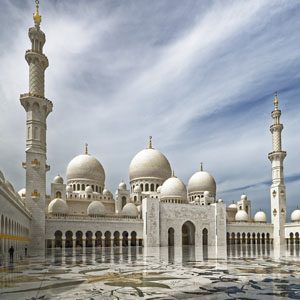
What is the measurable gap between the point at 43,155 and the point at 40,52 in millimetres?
9409

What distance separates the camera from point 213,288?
8.46 metres

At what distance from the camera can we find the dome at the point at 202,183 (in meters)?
52.1

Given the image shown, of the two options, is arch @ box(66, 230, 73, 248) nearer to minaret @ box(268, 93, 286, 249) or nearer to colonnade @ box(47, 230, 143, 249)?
colonnade @ box(47, 230, 143, 249)

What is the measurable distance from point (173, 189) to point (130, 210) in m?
6.16

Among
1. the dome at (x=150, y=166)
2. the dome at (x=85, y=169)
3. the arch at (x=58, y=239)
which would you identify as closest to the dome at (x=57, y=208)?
the arch at (x=58, y=239)

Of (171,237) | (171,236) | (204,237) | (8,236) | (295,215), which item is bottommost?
(204,237)

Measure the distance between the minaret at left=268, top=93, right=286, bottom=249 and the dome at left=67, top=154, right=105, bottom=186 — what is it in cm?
2271

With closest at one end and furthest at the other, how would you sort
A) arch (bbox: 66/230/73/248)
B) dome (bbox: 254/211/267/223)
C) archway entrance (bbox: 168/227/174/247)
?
arch (bbox: 66/230/73/248) < archway entrance (bbox: 168/227/174/247) < dome (bbox: 254/211/267/223)

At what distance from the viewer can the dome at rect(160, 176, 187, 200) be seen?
4381cm

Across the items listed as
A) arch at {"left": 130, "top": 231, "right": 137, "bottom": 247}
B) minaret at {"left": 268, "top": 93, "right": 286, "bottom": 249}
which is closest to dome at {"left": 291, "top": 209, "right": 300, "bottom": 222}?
minaret at {"left": 268, "top": 93, "right": 286, "bottom": 249}

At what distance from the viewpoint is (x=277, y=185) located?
4803 cm

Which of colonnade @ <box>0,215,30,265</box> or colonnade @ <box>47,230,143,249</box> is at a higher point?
colonnade @ <box>0,215,30,265</box>

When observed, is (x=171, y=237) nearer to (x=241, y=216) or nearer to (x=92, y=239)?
(x=92, y=239)

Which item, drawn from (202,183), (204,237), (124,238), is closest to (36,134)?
(124,238)
